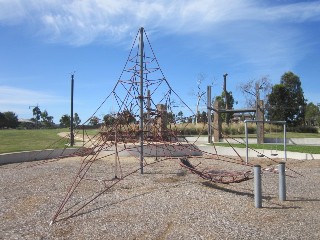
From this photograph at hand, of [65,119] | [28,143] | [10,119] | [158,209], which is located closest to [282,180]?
[158,209]

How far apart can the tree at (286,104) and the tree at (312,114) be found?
10270 mm

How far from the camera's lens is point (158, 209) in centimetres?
677

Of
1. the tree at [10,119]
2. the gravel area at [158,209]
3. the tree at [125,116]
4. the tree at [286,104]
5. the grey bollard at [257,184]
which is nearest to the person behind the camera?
the gravel area at [158,209]

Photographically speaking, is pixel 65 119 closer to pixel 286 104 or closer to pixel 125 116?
pixel 286 104

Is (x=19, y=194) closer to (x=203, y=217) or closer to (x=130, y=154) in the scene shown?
(x=203, y=217)

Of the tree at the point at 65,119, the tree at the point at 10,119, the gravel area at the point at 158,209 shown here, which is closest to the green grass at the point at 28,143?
the gravel area at the point at 158,209

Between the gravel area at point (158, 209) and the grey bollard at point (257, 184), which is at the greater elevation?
the grey bollard at point (257, 184)

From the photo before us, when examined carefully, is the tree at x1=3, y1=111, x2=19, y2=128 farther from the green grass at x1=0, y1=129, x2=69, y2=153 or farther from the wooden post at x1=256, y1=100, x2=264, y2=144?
the wooden post at x1=256, y1=100, x2=264, y2=144

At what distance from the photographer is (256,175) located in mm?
6605

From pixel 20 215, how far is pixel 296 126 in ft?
108

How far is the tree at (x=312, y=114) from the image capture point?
46.7 m

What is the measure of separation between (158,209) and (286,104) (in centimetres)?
3129

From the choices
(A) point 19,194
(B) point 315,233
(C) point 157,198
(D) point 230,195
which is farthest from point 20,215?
(B) point 315,233

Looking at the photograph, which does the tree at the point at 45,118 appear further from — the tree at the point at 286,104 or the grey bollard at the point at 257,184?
the grey bollard at the point at 257,184
